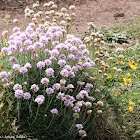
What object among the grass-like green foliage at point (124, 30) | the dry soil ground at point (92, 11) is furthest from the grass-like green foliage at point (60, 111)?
the dry soil ground at point (92, 11)

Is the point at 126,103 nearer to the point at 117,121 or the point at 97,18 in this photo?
the point at 117,121

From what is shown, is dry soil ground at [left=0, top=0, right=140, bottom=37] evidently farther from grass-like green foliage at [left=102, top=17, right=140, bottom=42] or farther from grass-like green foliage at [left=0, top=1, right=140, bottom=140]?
grass-like green foliage at [left=0, top=1, right=140, bottom=140]

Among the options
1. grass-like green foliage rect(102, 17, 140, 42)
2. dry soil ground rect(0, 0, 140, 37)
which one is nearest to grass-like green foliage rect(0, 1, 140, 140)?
grass-like green foliage rect(102, 17, 140, 42)

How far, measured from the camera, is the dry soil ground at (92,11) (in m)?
6.37

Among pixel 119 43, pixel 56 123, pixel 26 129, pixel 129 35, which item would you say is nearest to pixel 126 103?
pixel 56 123

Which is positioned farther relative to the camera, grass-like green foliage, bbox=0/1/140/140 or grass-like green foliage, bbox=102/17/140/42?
grass-like green foliage, bbox=102/17/140/42

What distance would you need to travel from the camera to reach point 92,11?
718 centimetres

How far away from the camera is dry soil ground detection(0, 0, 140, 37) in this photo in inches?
251

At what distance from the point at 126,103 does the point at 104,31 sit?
274 cm

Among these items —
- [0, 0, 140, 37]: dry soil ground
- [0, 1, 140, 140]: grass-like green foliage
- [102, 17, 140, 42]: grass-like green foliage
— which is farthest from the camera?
[0, 0, 140, 37]: dry soil ground

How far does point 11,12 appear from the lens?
22.0ft

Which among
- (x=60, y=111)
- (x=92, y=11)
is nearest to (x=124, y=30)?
(x=92, y=11)

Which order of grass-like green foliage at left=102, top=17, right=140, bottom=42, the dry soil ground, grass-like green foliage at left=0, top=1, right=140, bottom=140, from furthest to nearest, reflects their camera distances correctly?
the dry soil ground, grass-like green foliage at left=102, top=17, right=140, bottom=42, grass-like green foliage at left=0, top=1, right=140, bottom=140

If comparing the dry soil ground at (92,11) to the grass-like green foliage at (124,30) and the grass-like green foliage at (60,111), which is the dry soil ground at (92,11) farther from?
the grass-like green foliage at (60,111)
